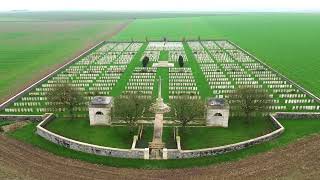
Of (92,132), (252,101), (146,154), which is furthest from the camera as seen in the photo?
(252,101)

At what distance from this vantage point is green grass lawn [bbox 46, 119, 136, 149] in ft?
132

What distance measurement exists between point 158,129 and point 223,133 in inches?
311

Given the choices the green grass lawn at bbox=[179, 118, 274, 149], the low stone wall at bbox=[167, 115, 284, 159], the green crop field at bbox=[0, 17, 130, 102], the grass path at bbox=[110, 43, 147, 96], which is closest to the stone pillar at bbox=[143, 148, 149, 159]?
the low stone wall at bbox=[167, 115, 284, 159]

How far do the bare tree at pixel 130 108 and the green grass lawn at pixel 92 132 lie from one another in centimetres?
152

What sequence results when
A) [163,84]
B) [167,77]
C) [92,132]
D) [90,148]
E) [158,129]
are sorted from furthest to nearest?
1. [167,77]
2. [163,84]
3. [158,129]
4. [92,132]
5. [90,148]

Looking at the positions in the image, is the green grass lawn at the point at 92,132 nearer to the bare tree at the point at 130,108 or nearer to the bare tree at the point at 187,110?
the bare tree at the point at 130,108

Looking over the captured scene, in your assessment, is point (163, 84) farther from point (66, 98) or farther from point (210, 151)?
point (210, 151)

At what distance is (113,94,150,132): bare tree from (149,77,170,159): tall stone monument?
270 centimetres

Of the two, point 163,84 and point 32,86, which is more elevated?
point 163,84

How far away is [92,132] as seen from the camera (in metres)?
42.8

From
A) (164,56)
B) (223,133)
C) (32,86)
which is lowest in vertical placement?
(223,133)

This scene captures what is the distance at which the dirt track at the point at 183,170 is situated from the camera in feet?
108

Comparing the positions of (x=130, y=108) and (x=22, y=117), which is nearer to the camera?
(x=130, y=108)

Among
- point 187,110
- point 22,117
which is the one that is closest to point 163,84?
point 187,110
